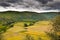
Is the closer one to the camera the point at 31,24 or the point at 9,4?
the point at 31,24

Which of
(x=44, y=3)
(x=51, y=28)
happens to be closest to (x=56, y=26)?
(x=51, y=28)

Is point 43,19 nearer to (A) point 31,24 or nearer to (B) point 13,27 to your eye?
(A) point 31,24

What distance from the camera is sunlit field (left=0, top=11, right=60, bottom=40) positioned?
3.93 feet

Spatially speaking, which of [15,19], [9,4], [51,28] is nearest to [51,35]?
[51,28]

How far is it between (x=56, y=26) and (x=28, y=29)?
188mm

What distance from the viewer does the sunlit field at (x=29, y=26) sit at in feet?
3.93

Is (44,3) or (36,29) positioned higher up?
(44,3)

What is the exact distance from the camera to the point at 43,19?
134 cm

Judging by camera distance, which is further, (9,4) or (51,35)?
(9,4)

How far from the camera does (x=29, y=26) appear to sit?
128 centimetres

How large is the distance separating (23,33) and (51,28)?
19cm

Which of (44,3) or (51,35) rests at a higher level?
(44,3)

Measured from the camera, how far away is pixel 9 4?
4.61 ft

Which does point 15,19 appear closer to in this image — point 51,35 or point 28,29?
point 28,29
